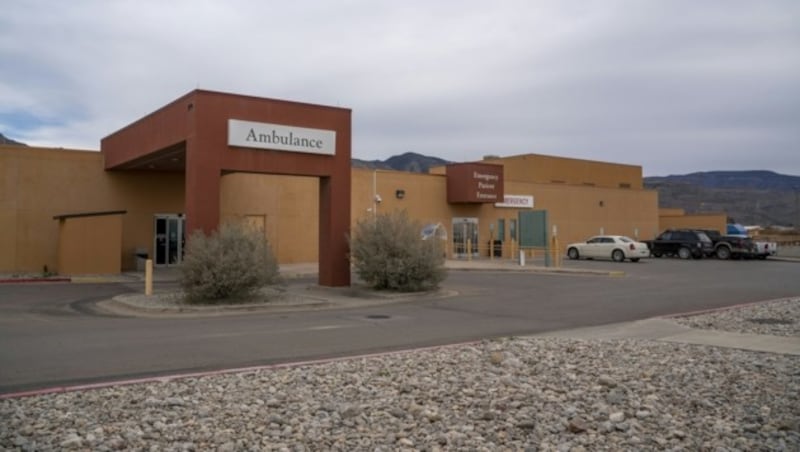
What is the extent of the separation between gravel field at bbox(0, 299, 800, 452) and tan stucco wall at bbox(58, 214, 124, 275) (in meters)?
20.2

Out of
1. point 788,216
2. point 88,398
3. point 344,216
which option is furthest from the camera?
point 788,216

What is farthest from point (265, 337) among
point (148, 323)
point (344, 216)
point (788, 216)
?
point (788, 216)

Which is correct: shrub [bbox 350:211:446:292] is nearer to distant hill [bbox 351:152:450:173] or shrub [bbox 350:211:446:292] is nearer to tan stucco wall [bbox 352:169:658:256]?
tan stucco wall [bbox 352:169:658:256]

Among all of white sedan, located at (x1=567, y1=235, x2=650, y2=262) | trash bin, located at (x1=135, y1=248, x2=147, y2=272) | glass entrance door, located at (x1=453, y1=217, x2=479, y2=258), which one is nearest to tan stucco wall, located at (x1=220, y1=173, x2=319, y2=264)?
trash bin, located at (x1=135, y1=248, x2=147, y2=272)

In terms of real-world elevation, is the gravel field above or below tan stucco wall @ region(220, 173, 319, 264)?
below

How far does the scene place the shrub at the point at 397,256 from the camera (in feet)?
70.7

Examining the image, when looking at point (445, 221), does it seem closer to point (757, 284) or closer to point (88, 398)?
point (757, 284)

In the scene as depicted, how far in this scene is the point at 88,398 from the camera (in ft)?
24.0

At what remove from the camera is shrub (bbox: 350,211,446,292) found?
70.7 feet

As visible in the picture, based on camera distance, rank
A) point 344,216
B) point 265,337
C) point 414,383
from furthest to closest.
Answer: point 344,216 → point 265,337 → point 414,383

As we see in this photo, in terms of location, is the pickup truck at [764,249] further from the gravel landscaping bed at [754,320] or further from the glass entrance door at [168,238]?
the glass entrance door at [168,238]

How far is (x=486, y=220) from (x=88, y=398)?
36.9 meters

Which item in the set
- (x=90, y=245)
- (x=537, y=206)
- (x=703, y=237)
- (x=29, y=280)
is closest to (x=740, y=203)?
(x=703, y=237)

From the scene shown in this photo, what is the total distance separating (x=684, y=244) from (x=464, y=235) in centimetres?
1411
